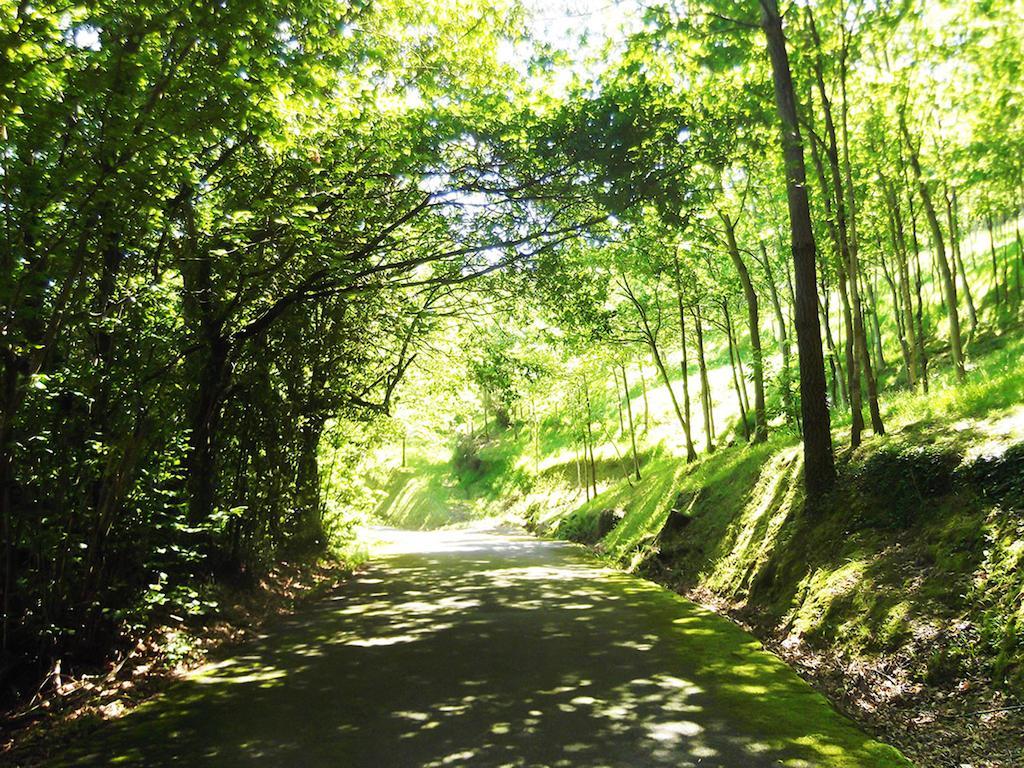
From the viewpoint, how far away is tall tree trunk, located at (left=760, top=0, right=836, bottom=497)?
962cm

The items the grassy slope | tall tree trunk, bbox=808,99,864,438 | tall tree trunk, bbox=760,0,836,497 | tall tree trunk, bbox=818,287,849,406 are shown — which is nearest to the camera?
the grassy slope

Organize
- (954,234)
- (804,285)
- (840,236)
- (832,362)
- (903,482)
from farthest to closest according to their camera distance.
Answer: (954,234)
(832,362)
(840,236)
(804,285)
(903,482)

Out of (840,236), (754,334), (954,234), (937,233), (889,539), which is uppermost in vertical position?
(954,234)

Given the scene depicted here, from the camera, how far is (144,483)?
6840mm

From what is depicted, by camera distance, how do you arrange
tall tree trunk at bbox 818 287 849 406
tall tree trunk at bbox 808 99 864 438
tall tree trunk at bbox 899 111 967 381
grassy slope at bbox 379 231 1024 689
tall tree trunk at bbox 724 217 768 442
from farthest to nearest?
tall tree trunk at bbox 818 287 849 406 → tall tree trunk at bbox 724 217 768 442 → tall tree trunk at bbox 899 111 967 381 → tall tree trunk at bbox 808 99 864 438 → grassy slope at bbox 379 231 1024 689

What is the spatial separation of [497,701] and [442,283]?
7.92 m

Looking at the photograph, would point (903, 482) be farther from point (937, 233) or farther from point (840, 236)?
point (937, 233)

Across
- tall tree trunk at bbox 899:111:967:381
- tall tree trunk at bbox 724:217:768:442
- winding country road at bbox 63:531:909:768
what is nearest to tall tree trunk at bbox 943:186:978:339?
tall tree trunk at bbox 899:111:967:381

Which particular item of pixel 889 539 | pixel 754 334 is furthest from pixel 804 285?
pixel 754 334

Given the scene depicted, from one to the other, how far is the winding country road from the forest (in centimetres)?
59

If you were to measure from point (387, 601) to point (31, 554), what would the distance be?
706cm

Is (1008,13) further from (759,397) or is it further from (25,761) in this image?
(25,761)

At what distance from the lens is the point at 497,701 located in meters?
6.05

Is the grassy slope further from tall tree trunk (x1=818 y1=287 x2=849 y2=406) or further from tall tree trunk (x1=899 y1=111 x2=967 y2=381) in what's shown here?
tall tree trunk (x1=818 y1=287 x2=849 y2=406)
